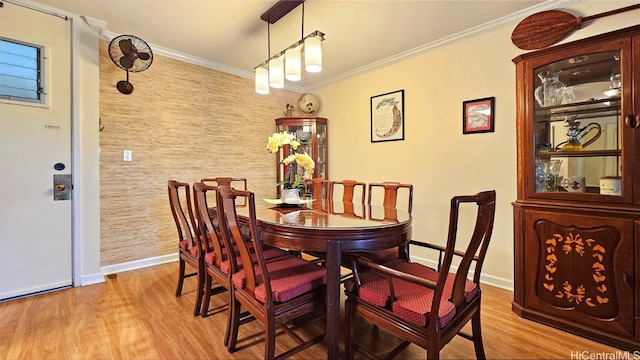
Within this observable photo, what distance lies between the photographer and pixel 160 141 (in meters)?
3.14

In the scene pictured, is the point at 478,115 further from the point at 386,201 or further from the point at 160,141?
the point at 160,141

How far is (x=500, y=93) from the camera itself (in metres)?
2.54

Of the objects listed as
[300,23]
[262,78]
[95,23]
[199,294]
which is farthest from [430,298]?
[95,23]

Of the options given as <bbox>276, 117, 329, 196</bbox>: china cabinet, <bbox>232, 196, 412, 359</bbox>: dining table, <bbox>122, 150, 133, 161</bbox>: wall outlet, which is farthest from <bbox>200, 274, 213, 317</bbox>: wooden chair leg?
<bbox>276, 117, 329, 196</bbox>: china cabinet

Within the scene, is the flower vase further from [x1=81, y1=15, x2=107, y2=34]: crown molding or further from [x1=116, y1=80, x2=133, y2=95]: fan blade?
[x1=81, y1=15, x2=107, y2=34]: crown molding

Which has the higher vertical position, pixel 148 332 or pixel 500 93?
pixel 500 93

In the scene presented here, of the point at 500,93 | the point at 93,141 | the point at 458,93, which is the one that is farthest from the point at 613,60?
the point at 93,141

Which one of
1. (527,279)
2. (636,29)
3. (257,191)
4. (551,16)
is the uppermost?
(551,16)

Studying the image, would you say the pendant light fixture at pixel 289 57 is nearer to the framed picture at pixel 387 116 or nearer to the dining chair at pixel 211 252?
the dining chair at pixel 211 252

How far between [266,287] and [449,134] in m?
2.36

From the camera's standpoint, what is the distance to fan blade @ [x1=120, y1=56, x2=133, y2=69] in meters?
2.66

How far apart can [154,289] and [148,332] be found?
74 centimetres

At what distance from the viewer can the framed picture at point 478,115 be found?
2.59 meters

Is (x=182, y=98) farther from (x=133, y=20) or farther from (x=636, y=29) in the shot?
(x=636, y=29)
